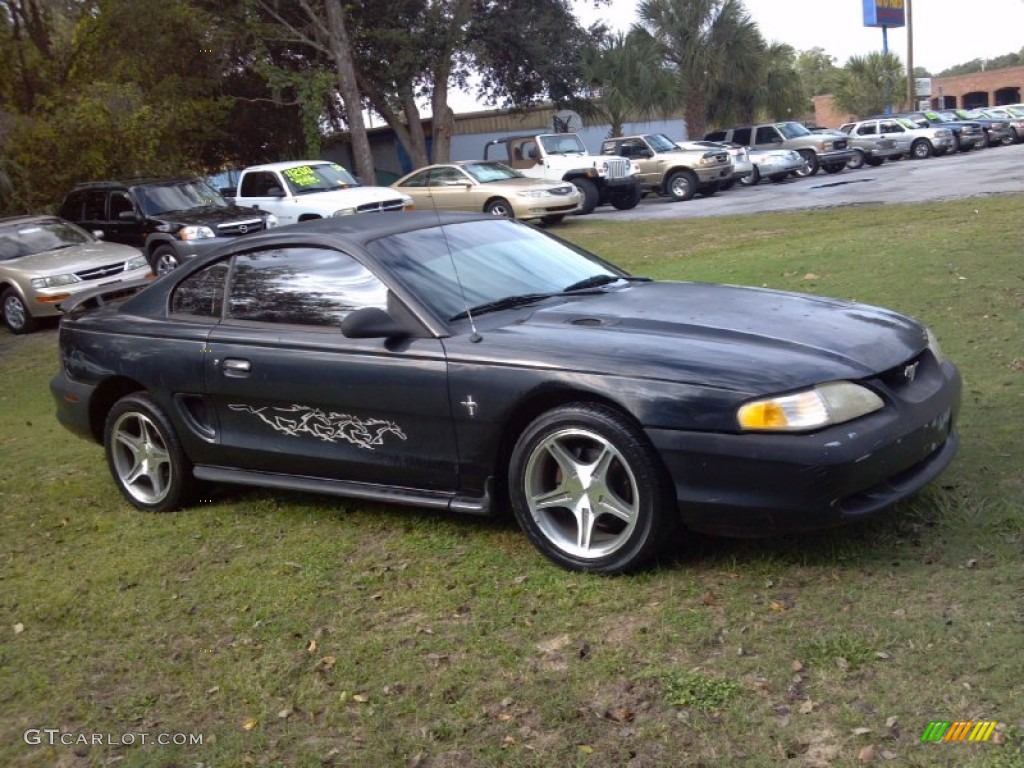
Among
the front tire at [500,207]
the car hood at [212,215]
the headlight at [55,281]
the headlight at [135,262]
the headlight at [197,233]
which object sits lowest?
the headlight at [55,281]

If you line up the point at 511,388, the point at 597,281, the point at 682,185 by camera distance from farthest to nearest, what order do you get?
A: 1. the point at 682,185
2. the point at 597,281
3. the point at 511,388

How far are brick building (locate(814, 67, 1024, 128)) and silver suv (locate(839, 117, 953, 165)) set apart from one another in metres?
32.1

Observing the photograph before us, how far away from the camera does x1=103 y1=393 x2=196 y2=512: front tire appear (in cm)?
575

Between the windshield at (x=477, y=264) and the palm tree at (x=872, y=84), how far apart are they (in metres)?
52.4

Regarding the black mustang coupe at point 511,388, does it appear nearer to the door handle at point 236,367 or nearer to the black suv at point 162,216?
the door handle at point 236,367

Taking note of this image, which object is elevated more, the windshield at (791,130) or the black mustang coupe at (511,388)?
the windshield at (791,130)

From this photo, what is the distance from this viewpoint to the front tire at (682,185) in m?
28.0

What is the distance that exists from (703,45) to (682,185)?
13.4 meters

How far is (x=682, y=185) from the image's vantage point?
2823 centimetres

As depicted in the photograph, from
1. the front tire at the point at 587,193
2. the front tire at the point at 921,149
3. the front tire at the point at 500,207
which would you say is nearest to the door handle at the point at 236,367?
the front tire at the point at 500,207

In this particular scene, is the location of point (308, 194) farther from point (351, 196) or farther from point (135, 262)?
point (135, 262)

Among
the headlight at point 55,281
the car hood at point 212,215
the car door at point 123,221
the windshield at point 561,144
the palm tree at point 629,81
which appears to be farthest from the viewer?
the palm tree at point 629,81

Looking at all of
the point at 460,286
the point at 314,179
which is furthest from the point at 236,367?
the point at 314,179

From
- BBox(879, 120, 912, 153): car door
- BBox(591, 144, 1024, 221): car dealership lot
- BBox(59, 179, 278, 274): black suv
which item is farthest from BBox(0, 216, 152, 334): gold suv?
BBox(879, 120, 912, 153): car door
